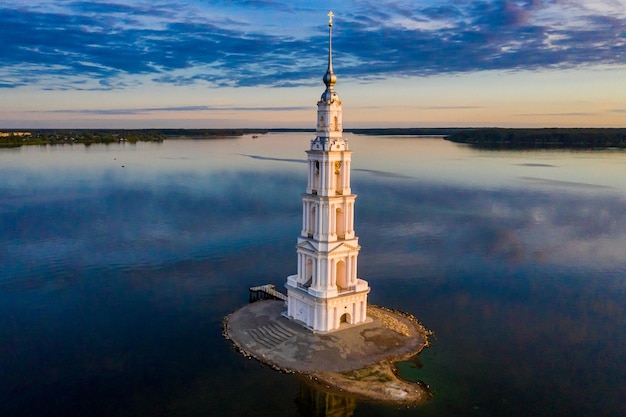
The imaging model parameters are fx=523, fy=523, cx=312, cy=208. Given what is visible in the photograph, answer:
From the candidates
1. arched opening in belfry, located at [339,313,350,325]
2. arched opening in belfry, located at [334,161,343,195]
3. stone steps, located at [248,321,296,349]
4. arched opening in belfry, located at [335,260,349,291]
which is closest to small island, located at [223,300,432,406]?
stone steps, located at [248,321,296,349]

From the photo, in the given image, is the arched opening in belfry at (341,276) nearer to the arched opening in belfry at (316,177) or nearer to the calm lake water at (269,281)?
the arched opening in belfry at (316,177)

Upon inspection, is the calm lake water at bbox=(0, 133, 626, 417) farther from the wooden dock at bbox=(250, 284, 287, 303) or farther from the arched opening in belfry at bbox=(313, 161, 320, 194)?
the arched opening in belfry at bbox=(313, 161, 320, 194)

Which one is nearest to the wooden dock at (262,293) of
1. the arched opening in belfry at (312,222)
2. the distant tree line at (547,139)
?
the arched opening in belfry at (312,222)

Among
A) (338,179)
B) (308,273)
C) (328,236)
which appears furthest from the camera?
(308,273)

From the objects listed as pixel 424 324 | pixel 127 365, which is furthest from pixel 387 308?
pixel 127 365

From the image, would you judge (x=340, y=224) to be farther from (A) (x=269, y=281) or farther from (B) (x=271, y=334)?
(A) (x=269, y=281)

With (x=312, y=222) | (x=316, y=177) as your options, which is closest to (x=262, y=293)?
(x=312, y=222)
